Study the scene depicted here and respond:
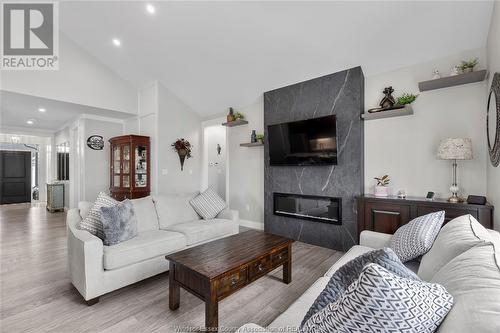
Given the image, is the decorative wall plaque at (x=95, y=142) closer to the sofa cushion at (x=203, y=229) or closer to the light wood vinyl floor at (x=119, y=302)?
the light wood vinyl floor at (x=119, y=302)

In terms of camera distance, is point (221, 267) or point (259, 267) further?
point (259, 267)

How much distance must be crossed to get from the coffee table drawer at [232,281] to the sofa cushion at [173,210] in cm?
160

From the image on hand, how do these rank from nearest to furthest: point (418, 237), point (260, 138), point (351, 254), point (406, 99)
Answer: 1. point (418, 237)
2. point (351, 254)
3. point (406, 99)
4. point (260, 138)

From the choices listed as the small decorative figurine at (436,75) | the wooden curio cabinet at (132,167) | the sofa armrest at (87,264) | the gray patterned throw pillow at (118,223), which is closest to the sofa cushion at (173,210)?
the gray patterned throw pillow at (118,223)

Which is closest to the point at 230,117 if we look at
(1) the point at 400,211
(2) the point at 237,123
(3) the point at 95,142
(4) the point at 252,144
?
(2) the point at 237,123

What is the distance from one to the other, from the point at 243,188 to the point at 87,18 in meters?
4.08

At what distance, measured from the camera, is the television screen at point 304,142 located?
354 cm

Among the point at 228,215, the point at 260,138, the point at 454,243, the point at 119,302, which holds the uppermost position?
the point at 260,138

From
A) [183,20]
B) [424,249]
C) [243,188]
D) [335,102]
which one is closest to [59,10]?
[183,20]

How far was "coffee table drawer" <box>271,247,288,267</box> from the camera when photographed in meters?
2.31

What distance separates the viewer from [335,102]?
3600mm

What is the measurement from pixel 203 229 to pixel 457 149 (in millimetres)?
3066

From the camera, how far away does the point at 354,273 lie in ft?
2.93

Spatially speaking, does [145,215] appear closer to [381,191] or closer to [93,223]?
[93,223]
